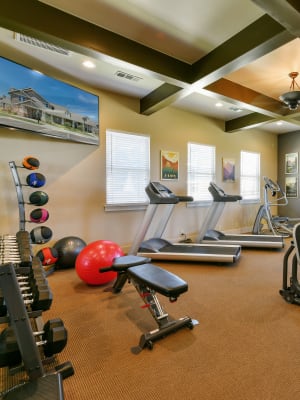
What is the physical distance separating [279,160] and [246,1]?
19.6ft

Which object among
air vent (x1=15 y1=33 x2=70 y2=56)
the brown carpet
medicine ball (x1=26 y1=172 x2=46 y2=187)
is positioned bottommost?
the brown carpet

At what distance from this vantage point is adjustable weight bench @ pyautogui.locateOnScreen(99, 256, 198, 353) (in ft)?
5.61

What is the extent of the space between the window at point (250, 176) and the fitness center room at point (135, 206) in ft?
2.99

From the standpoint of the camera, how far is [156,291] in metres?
1.76

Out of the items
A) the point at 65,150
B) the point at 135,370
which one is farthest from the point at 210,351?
the point at 65,150

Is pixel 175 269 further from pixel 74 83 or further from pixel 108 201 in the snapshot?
pixel 74 83

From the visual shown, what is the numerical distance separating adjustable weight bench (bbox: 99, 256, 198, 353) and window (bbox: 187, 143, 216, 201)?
11.8ft

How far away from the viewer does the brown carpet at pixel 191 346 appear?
137 centimetres

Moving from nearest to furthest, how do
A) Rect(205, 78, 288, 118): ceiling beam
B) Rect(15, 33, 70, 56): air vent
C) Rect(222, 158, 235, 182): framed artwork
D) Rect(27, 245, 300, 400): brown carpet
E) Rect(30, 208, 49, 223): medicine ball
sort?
Rect(27, 245, 300, 400): brown carpet < Rect(15, 33, 70, 56): air vent < Rect(30, 208, 49, 223): medicine ball < Rect(205, 78, 288, 118): ceiling beam < Rect(222, 158, 235, 182): framed artwork

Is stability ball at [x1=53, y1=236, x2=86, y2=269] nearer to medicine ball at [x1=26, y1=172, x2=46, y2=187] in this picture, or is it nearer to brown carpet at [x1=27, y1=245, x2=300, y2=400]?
brown carpet at [x1=27, y1=245, x2=300, y2=400]

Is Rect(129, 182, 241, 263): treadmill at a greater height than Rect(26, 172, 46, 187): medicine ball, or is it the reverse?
Rect(26, 172, 46, 187): medicine ball

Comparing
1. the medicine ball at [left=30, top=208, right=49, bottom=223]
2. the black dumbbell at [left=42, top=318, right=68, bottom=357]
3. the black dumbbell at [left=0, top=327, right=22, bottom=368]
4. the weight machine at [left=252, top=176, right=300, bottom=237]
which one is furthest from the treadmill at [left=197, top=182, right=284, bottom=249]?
the black dumbbell at [left=0, top=327, right=22, bottom=368]

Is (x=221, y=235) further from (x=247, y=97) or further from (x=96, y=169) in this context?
(x=96, y=169)

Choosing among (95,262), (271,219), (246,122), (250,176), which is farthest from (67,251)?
(250,176)
